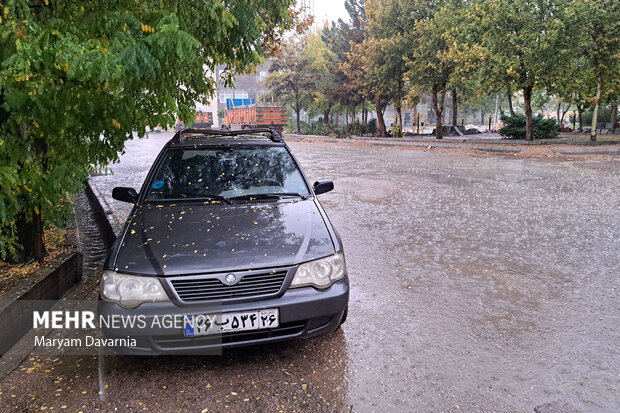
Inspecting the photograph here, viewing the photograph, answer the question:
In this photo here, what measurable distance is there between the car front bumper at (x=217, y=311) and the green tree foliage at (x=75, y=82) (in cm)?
146

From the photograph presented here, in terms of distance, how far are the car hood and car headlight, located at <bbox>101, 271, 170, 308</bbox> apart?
0.05m

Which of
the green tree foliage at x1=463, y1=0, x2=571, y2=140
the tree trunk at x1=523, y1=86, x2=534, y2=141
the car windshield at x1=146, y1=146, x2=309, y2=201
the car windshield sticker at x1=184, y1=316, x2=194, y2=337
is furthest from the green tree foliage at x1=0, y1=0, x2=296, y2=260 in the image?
the tree trunk at x1=523, y1=86, x2=534, y2=141

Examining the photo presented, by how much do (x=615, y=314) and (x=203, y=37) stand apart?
5102 millimetres

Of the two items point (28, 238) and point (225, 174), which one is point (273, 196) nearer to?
point (225, 174)

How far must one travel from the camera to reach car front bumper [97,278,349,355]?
280cm

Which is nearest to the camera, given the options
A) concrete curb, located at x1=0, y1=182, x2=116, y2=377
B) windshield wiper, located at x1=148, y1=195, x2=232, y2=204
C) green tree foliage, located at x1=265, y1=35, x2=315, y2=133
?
concrete curb, located at x1=0, y1=182, x2=116, y2=377

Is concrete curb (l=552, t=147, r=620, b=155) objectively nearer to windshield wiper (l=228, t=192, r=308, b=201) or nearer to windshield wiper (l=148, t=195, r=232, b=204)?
windshield wiper (l=228, t=192, r=308, b=201)

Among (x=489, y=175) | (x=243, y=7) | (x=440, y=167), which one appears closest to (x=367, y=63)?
(x=440, y=167)

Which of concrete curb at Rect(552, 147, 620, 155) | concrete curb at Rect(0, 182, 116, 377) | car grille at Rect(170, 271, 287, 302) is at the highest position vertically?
concrete curb at Rect(552, 147, 620, 155)

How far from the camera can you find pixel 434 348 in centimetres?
346

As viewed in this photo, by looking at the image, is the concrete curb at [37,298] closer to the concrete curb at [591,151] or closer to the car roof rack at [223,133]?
the car roof rack at [223,133]

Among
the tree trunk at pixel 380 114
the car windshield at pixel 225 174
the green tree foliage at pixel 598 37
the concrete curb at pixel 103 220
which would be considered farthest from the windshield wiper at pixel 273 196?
the tree trunk at pixel 380 114

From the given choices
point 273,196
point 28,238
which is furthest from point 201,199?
point 28,238

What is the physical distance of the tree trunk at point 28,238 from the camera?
14.8ft
